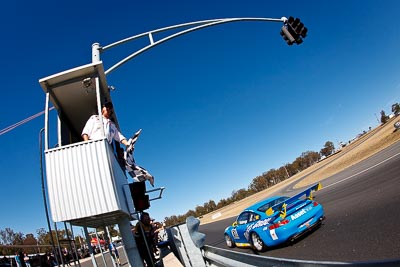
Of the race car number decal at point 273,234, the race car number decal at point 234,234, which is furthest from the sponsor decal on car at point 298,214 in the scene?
the race car number decal at point 234,234

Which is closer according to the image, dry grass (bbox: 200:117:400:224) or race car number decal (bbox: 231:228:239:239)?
race car number decal (bbox: 231:228:239:239)

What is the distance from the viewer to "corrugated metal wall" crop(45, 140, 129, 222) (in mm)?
4082

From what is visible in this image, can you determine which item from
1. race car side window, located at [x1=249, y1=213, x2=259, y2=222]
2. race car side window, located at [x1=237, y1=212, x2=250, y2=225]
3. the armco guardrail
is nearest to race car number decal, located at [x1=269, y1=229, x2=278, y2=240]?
race car side window, located at [x1=249, y1=213, x2=259, y2=222]

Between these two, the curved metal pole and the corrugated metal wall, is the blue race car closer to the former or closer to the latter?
the curved metal pole

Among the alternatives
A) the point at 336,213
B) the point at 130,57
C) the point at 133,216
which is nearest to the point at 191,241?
the point at 133,216

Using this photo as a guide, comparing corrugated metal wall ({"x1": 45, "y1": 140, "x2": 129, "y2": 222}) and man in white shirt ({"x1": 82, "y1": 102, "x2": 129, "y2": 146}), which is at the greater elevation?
man in white shirt ({"x1": 82, "y1": 102, "x2": 129, "y2": 146})

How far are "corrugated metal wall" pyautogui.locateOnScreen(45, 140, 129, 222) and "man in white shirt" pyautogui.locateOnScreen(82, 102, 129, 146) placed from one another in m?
0.49

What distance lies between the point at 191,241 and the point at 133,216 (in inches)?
43.5

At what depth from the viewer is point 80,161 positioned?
4227mm

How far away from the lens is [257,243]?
10.6 m

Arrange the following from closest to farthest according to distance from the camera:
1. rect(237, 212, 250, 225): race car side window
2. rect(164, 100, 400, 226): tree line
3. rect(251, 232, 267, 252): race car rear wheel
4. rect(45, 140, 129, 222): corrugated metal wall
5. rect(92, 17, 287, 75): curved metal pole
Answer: rect(45, 140, 129, 222): corrugated metal wall, rect(92, 17, 287, 75): curved metal pole, rect(251, 232, 267, 252): race car rear wheel, rect(237, 212, 250, 225): race car side window, rect(164, 100, 400, 226): tree line

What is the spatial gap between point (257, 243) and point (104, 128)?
7.52 meters

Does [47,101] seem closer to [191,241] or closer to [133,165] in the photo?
[133,165]

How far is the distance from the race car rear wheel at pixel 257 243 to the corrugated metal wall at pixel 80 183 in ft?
23.6
